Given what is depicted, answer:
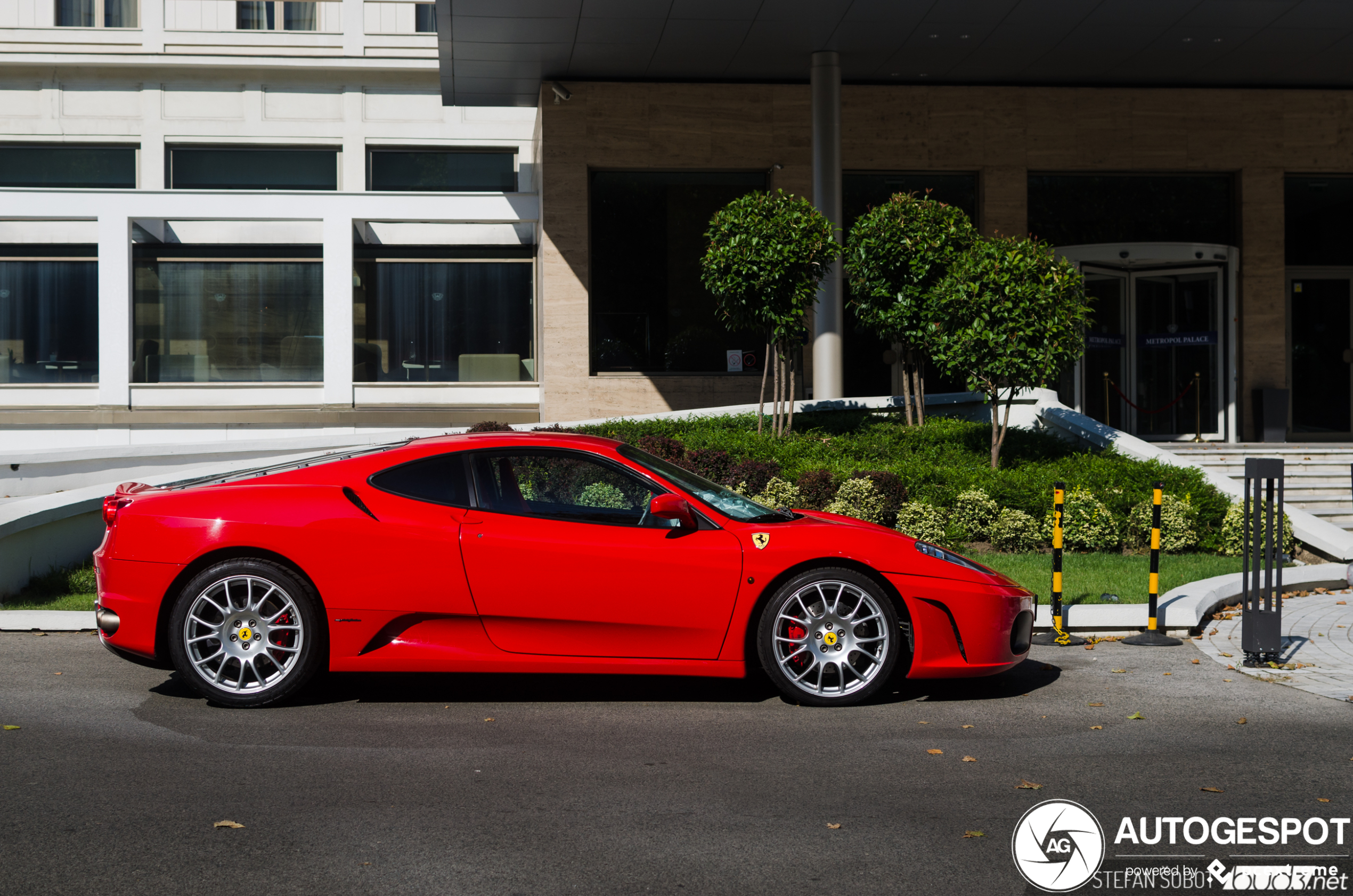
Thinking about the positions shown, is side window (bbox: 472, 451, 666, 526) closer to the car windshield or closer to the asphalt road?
the car windshield

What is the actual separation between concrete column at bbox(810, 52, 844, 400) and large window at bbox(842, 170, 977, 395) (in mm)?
1892

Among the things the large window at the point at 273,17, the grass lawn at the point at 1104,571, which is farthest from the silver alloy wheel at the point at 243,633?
the large window at the point at 273,17

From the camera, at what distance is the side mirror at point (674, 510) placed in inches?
231

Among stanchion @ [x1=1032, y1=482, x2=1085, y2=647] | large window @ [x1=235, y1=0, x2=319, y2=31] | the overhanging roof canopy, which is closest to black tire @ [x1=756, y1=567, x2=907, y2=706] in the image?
stanchion @ [x1=1032, y1=482, x2=1085, y2=647]

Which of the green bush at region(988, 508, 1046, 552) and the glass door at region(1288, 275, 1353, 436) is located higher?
the glass door at region(1288, 275, 1353, 436)

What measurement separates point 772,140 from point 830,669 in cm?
1497

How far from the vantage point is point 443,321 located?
21.0m

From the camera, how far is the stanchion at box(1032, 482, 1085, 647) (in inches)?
309

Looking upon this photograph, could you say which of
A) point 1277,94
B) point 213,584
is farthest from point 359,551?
point 1277,94

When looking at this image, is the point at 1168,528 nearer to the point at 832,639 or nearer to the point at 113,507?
the point at 832,639

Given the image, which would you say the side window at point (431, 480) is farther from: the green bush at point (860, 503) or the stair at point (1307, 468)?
the stair at point (1307, 468)

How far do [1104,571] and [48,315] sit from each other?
18.3 meters

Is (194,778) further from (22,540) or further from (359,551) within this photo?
(22,540)

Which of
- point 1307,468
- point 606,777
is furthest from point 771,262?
point 606,777
